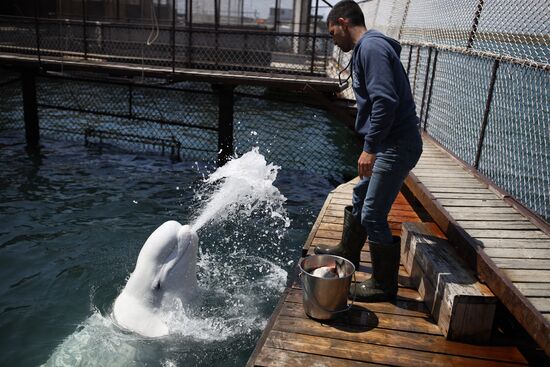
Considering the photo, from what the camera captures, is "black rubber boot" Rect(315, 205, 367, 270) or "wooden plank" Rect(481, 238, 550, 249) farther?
"black rubber boot" Rect(315, 205, 367, 270)

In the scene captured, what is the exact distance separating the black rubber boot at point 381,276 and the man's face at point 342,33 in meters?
1.63

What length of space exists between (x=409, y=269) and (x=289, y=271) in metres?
2.43

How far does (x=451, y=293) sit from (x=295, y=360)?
4.20 ft

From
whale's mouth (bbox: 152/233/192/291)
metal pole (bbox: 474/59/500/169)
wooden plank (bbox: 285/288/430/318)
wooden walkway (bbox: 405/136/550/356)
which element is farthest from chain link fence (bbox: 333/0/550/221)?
whale's mouth (bbox: 152/233/192/291)

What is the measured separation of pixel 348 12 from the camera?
3.94 metres

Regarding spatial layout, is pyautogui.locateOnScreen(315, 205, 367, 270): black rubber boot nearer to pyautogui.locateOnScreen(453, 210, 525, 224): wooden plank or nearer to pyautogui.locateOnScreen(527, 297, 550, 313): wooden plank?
pyautogui.locateOnScreen(453, 210, 525, 224): wooden plank

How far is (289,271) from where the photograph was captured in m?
7.03

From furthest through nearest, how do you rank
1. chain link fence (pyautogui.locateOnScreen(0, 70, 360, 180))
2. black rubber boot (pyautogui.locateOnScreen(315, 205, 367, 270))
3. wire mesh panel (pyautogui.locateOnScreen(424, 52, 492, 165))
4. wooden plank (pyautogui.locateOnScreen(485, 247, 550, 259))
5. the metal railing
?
chain link fence (pyautogui.locateOnScreen(0, 70, 360, 180)), the metal railing, wire mesh panel (pyautogui.locateOnScreen(424, 52, 492, 165)), black rubber boot (pyautogui.locateOnScreen(315, 205, 367, 270)), wooden plank (pyautogui.locateOnScreen(485, 247, 550, 259))

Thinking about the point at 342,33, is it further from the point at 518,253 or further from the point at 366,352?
the point at 366,352

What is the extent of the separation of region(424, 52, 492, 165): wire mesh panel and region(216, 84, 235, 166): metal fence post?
14.8ft

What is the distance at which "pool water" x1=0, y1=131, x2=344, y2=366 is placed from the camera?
4.91 metres

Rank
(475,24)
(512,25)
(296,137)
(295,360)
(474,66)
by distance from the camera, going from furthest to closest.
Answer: (296,137)
(474,66)
(475,24)
(512,25)
(295,360)

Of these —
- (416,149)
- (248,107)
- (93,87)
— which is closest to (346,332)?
(416,149)

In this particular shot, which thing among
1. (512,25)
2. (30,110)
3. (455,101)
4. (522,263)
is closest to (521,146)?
(455,101)
